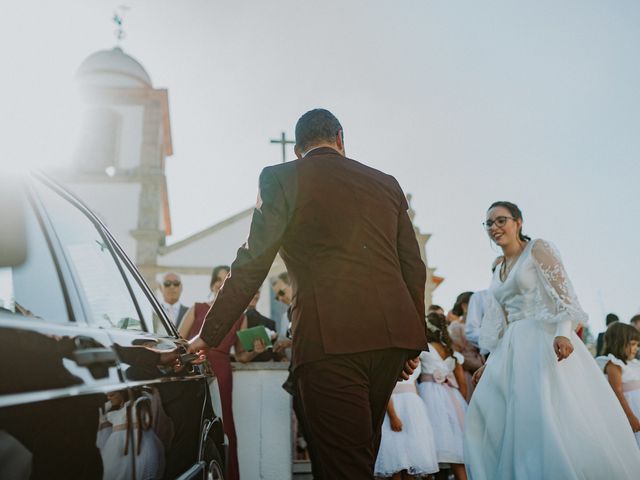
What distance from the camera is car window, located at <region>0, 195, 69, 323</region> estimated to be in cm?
121

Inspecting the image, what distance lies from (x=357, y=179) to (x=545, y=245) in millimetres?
2259

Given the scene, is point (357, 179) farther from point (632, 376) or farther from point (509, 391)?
point (632, 376)

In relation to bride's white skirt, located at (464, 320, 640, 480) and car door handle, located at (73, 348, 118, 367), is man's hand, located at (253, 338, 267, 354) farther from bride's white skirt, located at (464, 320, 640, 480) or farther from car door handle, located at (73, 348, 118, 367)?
car door handle, located at (73, 348, 118, 367)

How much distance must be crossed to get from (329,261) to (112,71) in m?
24.5

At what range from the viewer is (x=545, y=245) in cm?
418

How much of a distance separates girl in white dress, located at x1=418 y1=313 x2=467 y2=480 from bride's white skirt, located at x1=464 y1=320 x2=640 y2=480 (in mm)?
2041

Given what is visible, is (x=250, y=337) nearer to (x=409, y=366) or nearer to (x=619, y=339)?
(x=409, y=366)

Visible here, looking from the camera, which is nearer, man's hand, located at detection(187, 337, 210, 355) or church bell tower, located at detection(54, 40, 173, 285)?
man's hand, located at detection(187, 337, 210, 355)

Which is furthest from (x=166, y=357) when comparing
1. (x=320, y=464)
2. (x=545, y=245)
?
(x=545, y=245)

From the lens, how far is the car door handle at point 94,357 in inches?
48.1

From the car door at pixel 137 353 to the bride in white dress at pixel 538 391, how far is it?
2.19 metres

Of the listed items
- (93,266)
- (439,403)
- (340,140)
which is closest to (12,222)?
(93,266)

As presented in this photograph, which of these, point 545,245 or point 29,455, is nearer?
point 29,455

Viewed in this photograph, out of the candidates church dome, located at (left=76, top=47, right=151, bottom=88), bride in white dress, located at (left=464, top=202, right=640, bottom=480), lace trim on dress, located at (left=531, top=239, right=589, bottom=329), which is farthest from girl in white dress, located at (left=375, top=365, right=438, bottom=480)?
church dome, located at (left=76, top=47, right=151, bottom=88)
